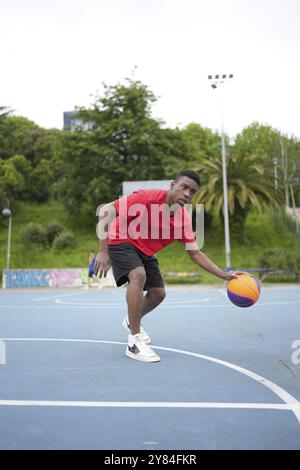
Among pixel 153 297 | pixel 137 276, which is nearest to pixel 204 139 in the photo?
pixel 153 297

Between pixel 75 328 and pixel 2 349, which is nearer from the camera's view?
pixel 2 349

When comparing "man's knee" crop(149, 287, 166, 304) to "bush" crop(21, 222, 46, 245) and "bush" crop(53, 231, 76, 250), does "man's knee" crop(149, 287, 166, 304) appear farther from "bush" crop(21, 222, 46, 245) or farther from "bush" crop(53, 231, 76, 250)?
"bush" crop(21, 222, 46, 245)

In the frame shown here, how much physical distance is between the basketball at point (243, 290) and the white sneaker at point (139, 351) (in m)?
1.12

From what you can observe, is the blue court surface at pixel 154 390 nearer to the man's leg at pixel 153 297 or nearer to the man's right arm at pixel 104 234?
the man's leg at pixel 153 297

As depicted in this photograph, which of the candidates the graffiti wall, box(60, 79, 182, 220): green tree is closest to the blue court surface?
the graffiti wall

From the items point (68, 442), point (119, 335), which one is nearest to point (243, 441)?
point (68, 442)

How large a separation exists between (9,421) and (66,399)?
19.7 inches

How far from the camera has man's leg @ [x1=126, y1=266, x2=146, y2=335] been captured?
14.4ft

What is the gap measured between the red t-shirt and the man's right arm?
0.05 m

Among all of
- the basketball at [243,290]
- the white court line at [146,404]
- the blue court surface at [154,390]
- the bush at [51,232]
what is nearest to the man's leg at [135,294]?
Answer: the blue court surface at [154,390]

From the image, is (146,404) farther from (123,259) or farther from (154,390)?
(123,259)

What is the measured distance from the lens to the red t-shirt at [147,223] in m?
4.51

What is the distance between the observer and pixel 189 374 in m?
3.71
